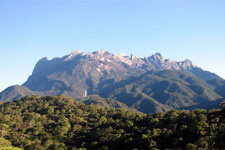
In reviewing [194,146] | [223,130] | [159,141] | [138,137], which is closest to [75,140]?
[138,137]

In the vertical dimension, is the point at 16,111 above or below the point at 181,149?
above

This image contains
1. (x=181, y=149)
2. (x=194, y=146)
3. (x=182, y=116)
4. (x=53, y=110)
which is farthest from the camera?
(x=53, y=110)

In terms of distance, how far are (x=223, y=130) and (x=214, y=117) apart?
7052 centimetres

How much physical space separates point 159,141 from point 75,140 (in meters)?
50.8

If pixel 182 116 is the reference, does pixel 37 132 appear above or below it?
below

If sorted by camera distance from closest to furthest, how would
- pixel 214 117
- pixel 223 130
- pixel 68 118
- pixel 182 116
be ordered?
pixel 223 130
pixel 214 117
pixel 182 116
pixel 68 118

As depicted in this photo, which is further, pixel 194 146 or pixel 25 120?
pixel 25 120

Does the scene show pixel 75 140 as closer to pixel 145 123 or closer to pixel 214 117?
pixel 145 123

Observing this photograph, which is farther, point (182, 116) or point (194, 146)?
point (182, 116)

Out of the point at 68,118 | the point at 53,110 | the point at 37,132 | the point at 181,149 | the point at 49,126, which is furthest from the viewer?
the point at 53,110

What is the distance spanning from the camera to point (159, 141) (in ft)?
339

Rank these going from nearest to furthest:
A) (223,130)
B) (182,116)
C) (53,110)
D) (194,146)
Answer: (223,130), (194,146), (182,116), (53,110)

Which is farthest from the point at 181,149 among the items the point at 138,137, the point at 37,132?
the point at 37,132

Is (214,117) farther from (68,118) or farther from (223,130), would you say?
(68,118)
